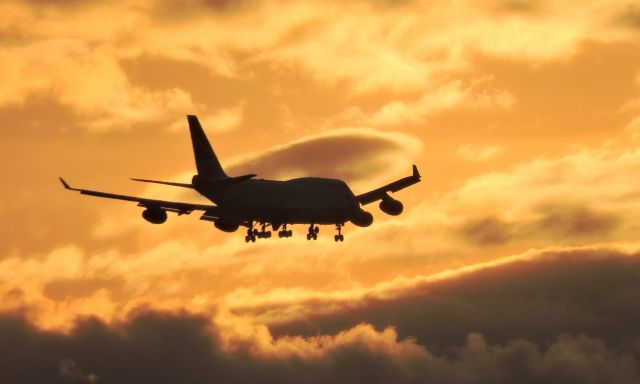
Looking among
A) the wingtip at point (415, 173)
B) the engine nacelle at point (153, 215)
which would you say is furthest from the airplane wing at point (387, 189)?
the engine nacelle at point (153, 215)

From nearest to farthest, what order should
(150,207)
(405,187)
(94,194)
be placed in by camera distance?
(94,194) < (150,207) < (405,187)

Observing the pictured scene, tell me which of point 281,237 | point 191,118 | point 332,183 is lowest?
point 281,237

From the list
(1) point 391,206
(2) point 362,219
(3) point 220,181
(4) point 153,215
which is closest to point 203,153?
(3) point 220,181

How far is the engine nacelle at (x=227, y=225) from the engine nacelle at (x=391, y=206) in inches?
718

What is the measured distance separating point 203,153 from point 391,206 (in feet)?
76.7

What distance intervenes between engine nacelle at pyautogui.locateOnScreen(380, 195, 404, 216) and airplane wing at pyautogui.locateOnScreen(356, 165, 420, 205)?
1848mm

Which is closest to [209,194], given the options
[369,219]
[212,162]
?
[212,162]

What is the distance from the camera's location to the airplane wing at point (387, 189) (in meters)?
105

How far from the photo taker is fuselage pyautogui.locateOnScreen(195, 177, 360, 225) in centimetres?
9381

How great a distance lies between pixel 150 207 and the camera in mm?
90375

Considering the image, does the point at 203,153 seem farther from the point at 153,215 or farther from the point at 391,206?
the point at 391,206

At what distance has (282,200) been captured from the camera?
309 ft

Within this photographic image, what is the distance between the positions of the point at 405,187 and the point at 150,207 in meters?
33.0

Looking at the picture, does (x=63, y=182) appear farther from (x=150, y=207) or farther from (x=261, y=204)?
(x=261, y=204)
